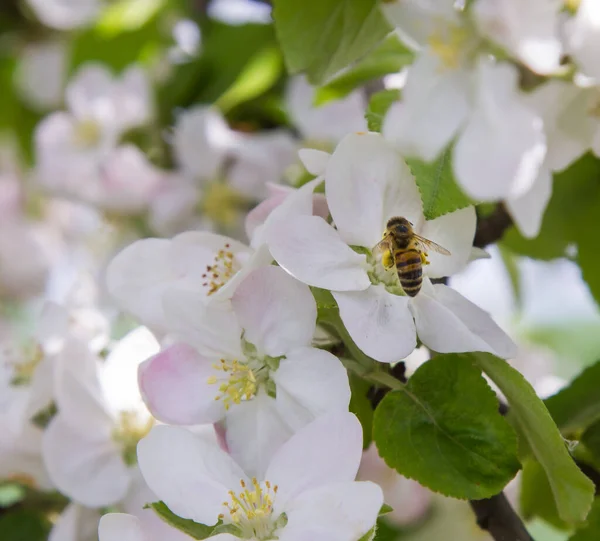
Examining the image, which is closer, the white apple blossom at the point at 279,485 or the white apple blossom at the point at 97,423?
the white apple blossom at the point at 279,485

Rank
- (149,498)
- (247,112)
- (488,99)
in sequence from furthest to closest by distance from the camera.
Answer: (247,112), (149,498), (488,99)

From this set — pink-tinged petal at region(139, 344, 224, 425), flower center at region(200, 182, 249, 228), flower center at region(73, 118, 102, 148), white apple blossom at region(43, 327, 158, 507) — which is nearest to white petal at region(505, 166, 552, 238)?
pink-tinged petal at region(139, 344, 224, 425)

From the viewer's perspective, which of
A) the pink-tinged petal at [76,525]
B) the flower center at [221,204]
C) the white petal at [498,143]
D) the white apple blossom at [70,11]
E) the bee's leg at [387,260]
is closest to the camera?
the white petal at [498,143]

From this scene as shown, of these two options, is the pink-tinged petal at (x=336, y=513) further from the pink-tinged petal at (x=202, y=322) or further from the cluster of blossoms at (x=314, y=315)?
the pink-tinged petal at (x=202, y=322)

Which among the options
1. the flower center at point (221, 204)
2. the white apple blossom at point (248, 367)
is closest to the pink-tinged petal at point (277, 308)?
the white apple blossom at point (248, 367)

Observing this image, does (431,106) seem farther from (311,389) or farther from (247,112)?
(247,112)

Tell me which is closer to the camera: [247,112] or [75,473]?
[75,473]

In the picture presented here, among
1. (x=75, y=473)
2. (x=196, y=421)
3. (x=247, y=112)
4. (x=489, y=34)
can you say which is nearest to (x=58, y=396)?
(x=75, y=473)
